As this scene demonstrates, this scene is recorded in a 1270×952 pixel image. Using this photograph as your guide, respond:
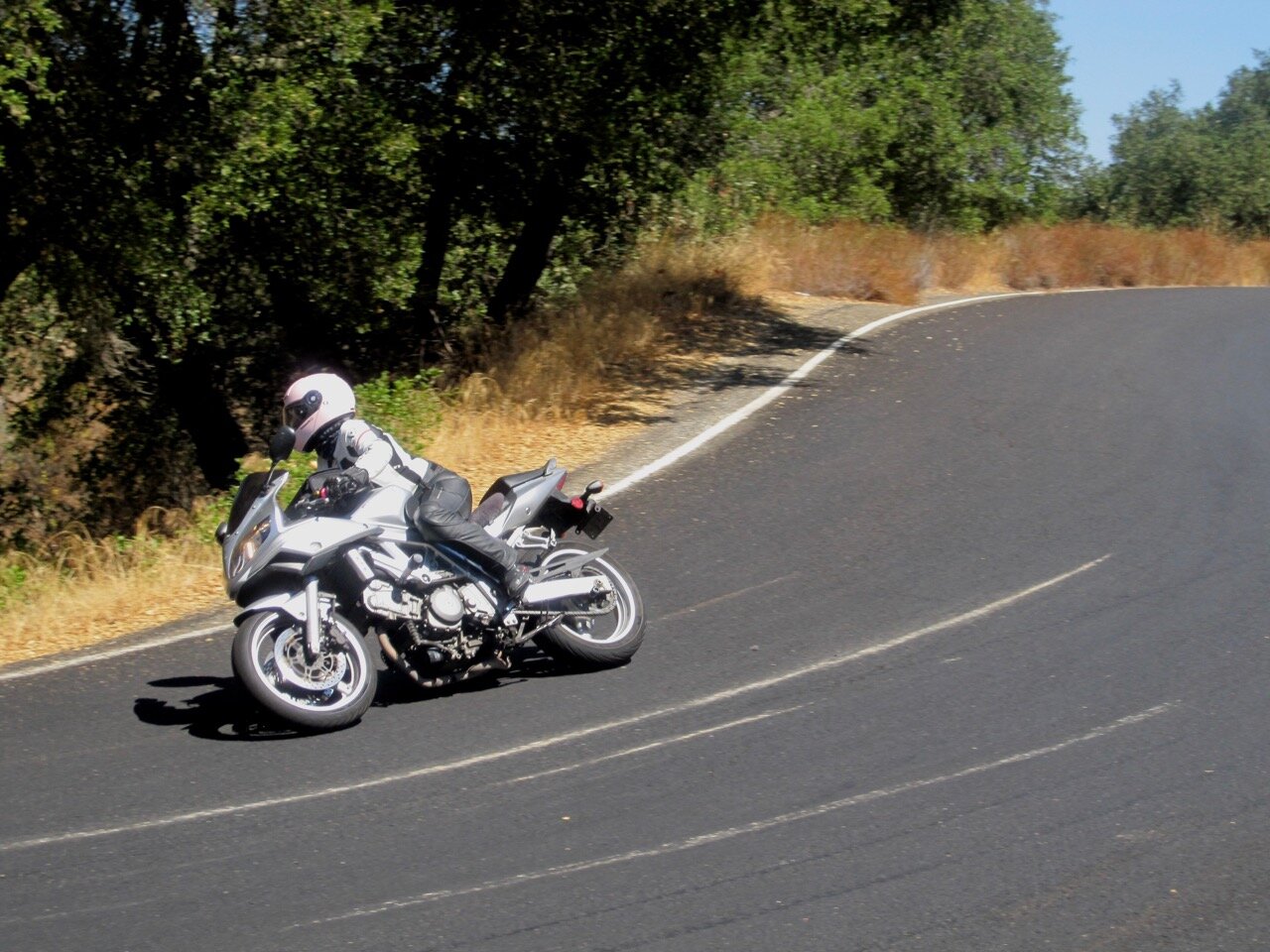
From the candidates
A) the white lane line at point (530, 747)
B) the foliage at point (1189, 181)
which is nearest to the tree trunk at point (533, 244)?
the white lane line at point (530, 747)

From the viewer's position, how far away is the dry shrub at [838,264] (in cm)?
2144

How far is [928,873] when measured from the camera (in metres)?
5.30

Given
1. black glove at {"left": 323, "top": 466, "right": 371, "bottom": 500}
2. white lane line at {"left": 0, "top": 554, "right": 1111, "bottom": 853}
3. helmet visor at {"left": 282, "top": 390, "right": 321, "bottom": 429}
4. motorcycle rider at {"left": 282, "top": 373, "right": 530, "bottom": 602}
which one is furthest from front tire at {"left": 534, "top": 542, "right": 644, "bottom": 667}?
helmet visor at {"left": 282, "top": 390, "right": 321, "bottom": 429}

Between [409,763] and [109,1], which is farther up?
[109,1]

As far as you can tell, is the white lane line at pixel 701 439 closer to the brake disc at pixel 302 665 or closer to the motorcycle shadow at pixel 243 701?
the motorcycle shadow at pixel 243 701

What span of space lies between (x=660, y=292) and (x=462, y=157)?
297 cm

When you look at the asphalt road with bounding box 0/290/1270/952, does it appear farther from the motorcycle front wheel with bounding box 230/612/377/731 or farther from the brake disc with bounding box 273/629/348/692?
the brake disc with bounding box 273/629/348/692

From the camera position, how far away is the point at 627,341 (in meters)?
16.8

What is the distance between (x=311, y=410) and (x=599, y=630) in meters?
2.01

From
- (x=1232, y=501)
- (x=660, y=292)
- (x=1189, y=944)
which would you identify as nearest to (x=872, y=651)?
(x=1189, y=944)

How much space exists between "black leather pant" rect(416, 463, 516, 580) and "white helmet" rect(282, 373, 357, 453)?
0.58 m

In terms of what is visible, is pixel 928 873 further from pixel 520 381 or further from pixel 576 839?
pixel 520 381

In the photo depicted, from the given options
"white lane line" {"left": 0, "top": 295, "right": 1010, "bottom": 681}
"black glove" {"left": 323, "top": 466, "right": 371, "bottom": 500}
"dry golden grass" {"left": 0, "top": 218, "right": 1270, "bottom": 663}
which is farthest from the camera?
"dry golden grass" {"left": 0, "top": 218, "right": 1270, "bottom": 663}

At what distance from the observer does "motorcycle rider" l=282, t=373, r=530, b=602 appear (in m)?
7.43
